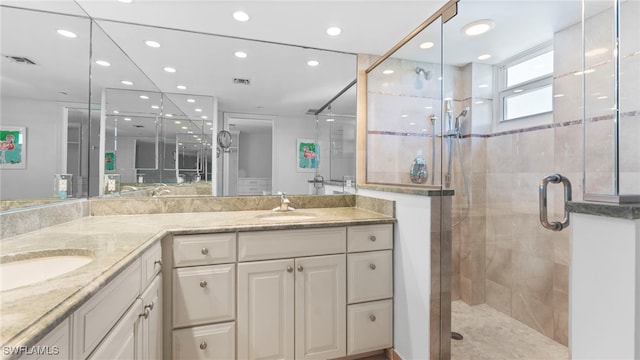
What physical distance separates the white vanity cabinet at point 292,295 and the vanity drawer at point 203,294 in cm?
6

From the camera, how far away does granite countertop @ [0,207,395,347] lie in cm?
58

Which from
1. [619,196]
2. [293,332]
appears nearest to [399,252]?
[293,332]

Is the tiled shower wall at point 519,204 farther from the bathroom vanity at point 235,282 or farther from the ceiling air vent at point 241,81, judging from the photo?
the ceiling air vent at point 241,81

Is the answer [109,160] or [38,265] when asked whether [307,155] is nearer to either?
[109,160]

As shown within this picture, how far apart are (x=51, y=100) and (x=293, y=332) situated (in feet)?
5.81

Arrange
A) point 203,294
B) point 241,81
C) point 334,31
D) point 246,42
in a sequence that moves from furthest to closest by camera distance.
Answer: point 241,81 → point 246,42 → point 334,31 → point 203,294

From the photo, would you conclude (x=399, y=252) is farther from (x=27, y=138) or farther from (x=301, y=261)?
(x=27, y=138)

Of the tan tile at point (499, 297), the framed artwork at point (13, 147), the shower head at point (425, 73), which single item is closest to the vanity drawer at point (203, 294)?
the framed artwork at point (13, 147)

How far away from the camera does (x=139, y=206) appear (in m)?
1.97

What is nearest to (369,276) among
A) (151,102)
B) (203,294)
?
(203,294)

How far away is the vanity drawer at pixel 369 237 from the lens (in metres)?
1.76

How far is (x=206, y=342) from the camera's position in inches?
59.3

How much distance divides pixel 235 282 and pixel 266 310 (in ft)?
0.82

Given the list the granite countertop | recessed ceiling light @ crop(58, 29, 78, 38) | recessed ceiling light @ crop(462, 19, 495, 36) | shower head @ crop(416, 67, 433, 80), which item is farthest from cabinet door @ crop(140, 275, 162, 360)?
recessed ceiling light @ crop(462, 19, 495, 36)
